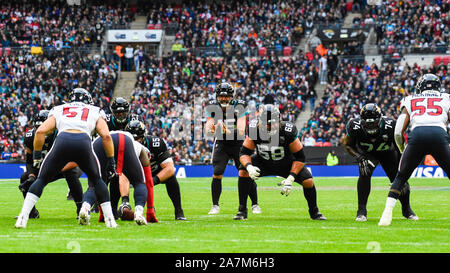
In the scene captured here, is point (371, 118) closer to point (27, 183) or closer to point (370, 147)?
point (370, 147)

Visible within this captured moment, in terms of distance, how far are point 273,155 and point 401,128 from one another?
2.13m

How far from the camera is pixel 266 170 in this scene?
12180 mm

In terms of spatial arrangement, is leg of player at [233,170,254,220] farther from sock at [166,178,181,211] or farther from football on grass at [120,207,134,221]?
football on grass at [120,207,134,221]

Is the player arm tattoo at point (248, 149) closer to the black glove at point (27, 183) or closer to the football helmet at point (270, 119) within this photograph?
the football helmet at point (270, 119)

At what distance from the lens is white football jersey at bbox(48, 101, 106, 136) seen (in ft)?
33.5

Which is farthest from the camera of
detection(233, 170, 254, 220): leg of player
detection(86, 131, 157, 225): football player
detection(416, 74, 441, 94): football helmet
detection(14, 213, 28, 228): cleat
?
detection(233, 170, 254, 220): leg of player

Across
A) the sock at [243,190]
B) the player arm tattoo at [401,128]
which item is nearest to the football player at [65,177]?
the sock at [243,190]

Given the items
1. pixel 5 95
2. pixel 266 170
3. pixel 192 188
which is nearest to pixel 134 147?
pixel 266 170

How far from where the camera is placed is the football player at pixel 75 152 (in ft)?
32.8

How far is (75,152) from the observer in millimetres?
9992

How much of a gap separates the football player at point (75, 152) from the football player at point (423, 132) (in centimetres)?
397

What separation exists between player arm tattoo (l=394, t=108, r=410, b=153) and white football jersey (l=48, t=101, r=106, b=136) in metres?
4.45

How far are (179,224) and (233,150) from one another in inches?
128

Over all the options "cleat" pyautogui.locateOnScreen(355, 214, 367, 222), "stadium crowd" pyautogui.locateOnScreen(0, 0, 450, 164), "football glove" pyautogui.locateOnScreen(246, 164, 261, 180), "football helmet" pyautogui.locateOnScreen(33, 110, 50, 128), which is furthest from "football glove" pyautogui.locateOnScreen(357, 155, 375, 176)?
"stadium crowd" pyautogui.locateOnScreen(0, 0, 450, 164)
